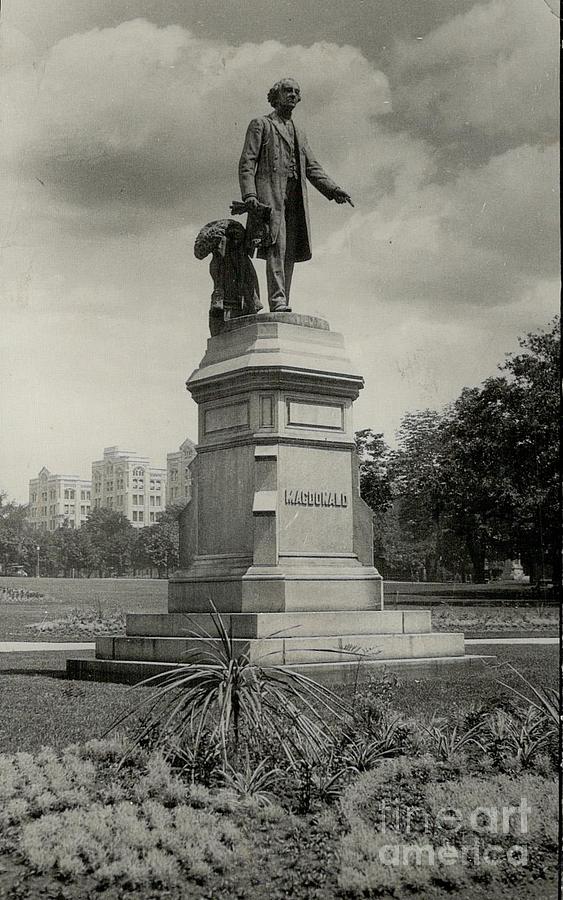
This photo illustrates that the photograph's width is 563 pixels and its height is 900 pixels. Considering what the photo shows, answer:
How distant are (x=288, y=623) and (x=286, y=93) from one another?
19.6 feet

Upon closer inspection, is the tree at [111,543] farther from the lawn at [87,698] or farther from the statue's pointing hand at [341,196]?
the lawn at [87,698]

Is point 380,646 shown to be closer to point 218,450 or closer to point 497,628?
point 218,450

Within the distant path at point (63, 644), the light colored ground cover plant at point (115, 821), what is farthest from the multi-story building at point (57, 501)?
the light colored ground cover plant at point (115, 821)

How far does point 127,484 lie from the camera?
35281 millimetres

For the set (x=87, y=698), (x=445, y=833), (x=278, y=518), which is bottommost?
Result: (x=445, y=833)

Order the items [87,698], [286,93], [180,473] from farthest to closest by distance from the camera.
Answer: [180,473]
[286,93]
[87,698]

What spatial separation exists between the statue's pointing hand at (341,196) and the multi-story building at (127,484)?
19.4 meters

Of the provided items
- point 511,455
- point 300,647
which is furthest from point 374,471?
point 300,647

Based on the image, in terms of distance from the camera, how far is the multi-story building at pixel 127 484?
3269 centimetres

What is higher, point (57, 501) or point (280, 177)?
point (280, 177)

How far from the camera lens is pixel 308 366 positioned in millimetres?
11039

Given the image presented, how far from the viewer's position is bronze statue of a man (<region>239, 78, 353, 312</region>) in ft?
38.4

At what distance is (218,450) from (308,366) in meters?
1.35

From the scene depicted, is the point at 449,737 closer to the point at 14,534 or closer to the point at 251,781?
the point at 251,781
